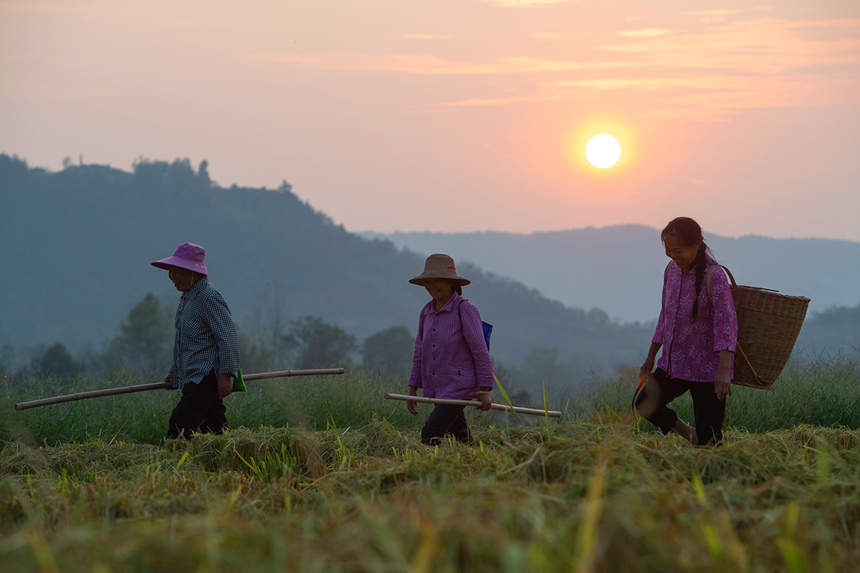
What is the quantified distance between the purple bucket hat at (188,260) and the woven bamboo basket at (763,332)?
132 inches

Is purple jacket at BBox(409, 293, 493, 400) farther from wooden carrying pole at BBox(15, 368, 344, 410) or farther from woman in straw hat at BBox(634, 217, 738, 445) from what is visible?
woman in straw hat at BBox(634, 217, 738, 445)

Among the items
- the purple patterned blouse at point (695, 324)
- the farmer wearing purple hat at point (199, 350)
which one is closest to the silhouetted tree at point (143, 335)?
the farmer wearing purple hat at point (199, 350)

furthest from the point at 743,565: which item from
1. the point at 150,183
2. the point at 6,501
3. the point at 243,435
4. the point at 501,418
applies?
the point at 150,183

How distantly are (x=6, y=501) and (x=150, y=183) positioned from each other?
15387 centimetres

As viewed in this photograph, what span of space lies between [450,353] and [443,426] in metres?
0.46

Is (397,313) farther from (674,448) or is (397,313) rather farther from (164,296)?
Result: (674,448)

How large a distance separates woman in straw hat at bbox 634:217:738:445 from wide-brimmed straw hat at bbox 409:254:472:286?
4.17 ft

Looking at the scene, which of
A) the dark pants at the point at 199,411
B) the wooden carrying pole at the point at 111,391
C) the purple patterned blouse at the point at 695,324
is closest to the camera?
the purple patterned blouse at the point at 695,324

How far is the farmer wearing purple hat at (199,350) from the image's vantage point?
653 centimetres

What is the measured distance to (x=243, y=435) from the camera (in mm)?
6082

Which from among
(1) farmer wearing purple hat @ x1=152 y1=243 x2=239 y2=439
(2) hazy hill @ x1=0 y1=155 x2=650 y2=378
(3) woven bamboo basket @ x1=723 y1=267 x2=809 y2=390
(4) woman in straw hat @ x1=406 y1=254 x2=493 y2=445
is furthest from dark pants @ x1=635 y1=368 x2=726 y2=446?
(2) hazy hill @ x1=0 y1=155 x2=650 y2=378

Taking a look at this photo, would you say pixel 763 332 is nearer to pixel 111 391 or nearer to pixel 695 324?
pixel 695 324

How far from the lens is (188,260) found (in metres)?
6.62

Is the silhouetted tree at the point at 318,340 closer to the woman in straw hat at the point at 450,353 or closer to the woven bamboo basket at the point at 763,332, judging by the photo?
the woman in straw hat at the point at 450,353
